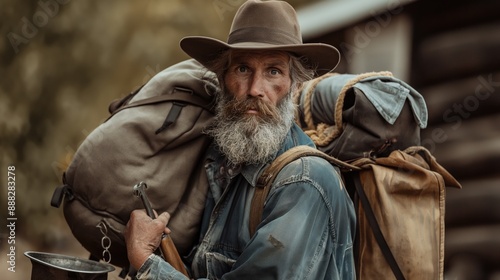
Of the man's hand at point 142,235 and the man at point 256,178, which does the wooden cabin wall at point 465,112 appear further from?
the man's hand at point 142,235

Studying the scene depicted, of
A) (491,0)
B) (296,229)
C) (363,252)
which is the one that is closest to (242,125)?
(296,229)

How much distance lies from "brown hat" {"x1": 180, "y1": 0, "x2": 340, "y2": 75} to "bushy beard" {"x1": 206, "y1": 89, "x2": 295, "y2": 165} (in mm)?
207

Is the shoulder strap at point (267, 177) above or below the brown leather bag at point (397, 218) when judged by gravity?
above

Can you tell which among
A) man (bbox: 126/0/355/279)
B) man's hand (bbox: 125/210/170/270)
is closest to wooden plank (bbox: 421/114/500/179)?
man (bbox: 126/0/355/279)

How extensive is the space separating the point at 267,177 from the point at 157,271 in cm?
54

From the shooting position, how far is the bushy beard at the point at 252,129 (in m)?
3.10

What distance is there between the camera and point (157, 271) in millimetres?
2889

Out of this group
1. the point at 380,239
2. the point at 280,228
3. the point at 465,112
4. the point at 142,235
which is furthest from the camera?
the point at 465,112

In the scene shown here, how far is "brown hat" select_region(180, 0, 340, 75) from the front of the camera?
310 centimetres

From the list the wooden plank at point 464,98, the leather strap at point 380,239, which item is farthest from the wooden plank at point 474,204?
the leather strap at point 380,239

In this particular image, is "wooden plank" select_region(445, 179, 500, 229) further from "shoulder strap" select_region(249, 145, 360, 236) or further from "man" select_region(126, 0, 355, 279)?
"shoulder strap" select_region(249, 145, 360, 236)

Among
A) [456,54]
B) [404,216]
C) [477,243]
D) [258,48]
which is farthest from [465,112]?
[258,48]

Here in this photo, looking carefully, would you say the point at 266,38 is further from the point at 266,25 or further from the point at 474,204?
the point at 474,204

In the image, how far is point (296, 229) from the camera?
110 inches
